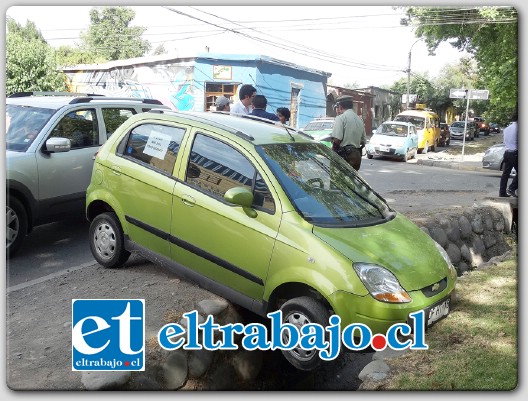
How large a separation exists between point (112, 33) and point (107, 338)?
1.79 meters

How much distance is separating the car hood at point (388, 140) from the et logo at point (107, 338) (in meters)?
6.48

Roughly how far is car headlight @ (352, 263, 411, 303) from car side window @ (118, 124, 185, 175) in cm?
154

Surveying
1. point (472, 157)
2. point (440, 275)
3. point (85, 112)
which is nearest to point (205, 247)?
point (440, 275)

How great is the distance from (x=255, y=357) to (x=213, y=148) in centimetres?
140

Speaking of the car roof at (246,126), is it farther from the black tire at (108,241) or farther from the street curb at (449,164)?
the street curb at (449,164)

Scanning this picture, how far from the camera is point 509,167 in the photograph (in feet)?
14.1

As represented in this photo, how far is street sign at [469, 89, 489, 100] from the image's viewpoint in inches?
183

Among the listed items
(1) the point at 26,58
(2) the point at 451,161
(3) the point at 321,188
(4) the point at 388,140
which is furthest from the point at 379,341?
(4) the point at 388,140

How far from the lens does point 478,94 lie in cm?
480

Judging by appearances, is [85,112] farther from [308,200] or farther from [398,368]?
[398,368]

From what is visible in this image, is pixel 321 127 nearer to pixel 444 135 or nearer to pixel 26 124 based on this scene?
pixel 444 135

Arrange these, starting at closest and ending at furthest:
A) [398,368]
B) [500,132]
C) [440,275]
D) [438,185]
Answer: [398,368] → [440,275] → [500,132] → [438,185]

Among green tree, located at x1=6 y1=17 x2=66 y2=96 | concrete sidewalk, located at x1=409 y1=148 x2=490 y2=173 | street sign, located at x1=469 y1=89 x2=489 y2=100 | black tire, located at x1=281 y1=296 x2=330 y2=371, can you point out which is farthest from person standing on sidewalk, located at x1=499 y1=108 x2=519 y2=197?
green tree, located at x1=6 y1=17 x2=66 y2=96

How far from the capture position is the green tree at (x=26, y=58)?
289 cm
